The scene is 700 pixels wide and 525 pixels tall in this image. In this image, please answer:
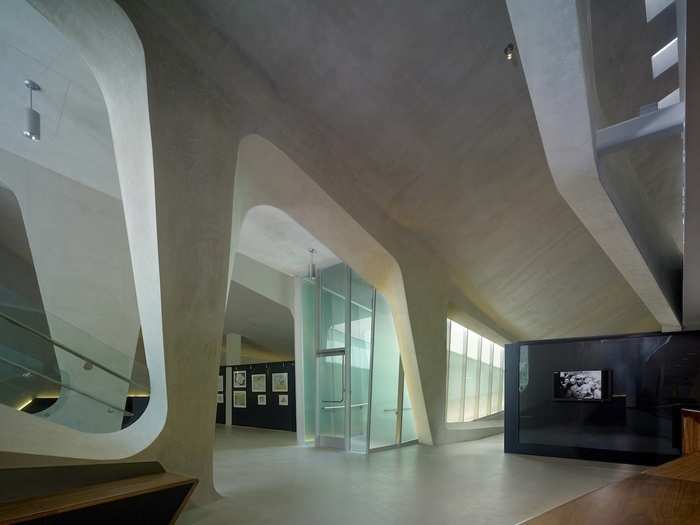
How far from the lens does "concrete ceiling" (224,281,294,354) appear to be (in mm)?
12492

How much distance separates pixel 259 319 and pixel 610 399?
938 centimetres

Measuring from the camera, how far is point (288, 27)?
5.64 metres

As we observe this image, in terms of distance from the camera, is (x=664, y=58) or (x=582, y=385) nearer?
→ (x=664, y=58)

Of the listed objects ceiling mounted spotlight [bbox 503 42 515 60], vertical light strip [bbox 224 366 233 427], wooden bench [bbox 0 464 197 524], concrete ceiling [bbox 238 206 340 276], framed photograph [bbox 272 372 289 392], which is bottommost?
vertical light strip [bbox 224 366 233 427]

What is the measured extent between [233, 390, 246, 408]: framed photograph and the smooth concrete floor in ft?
21.5

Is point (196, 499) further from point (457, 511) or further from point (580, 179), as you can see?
point (580, 179)

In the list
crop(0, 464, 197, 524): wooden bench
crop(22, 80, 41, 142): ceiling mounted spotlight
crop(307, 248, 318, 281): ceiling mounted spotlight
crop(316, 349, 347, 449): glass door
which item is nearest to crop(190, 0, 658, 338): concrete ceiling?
crop(22, 80, 41, 142): ceiling mounted spotlight

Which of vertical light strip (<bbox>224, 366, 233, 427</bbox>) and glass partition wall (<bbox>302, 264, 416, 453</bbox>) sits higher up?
glass partition wall (<bbox>302, 264, 416, 453</bbox>)

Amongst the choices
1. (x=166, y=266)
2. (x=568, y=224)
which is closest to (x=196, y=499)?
(x=166, y=266)

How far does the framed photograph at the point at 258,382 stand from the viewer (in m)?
15.3

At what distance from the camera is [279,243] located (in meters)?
10.4

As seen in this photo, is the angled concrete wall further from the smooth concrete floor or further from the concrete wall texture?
the smooth concrete floor

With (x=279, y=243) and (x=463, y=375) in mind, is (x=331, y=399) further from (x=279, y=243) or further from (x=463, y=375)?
(x=463, y=375)

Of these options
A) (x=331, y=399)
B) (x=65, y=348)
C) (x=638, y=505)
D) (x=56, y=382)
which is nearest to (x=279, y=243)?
(x=331, y=399)
